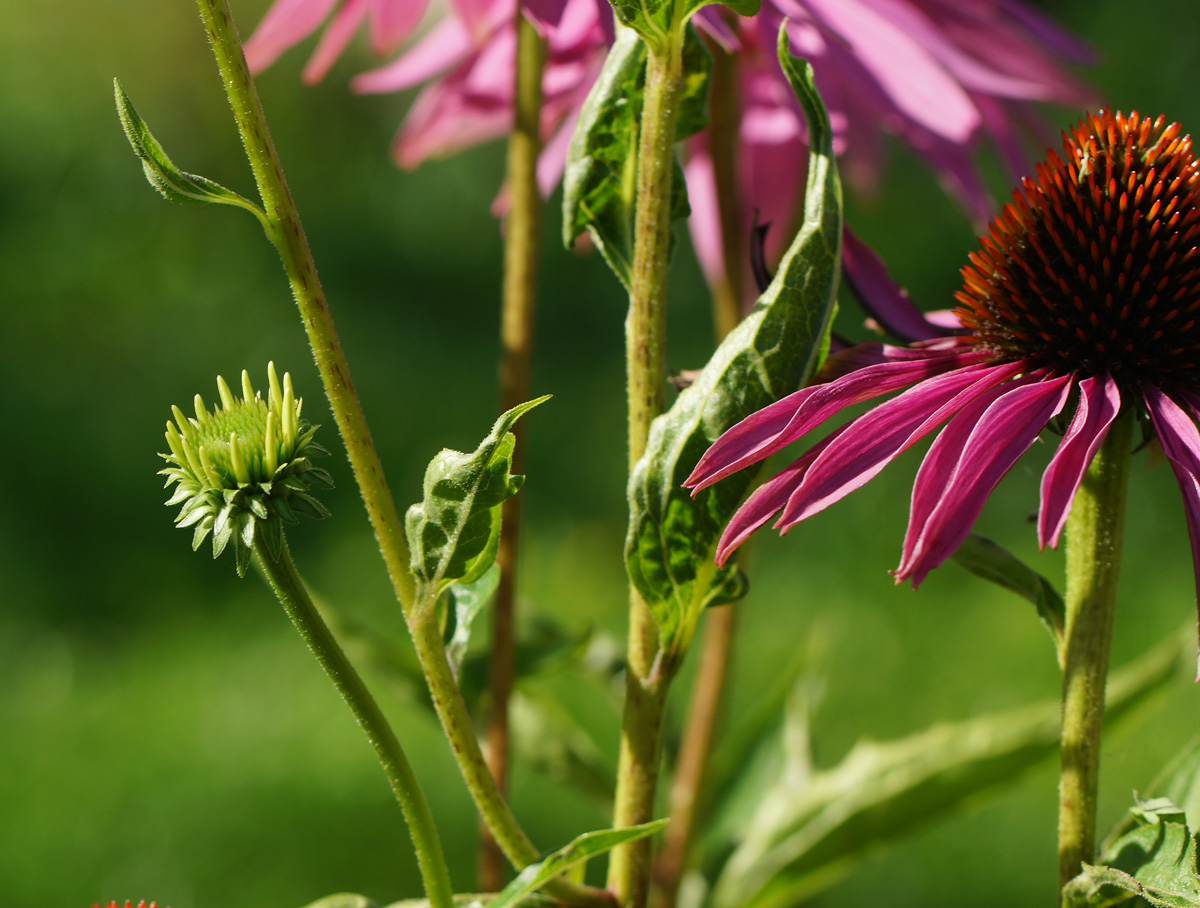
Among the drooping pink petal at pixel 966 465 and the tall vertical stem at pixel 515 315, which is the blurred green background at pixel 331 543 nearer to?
the tall vertical stem at pixel 515 315

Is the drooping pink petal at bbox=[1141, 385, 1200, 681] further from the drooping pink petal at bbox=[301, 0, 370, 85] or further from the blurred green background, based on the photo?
the drooping pink petal at bbox=[301, 0, 370, 85]

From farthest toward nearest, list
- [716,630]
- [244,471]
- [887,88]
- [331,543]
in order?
[331,543] → [716,630] → [887,88] → [244,471]

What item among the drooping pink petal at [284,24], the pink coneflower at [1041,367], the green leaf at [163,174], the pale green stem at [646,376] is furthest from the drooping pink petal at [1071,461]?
the drooping pink petal at [284,24]

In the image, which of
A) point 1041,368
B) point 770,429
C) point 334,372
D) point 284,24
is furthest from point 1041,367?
point 284,24

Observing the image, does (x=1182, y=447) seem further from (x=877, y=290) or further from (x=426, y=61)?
(x=426, y=61)

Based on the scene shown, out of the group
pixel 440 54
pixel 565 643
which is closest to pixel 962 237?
pixel 440 54

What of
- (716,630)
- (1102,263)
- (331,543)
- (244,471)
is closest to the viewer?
(244,471)
